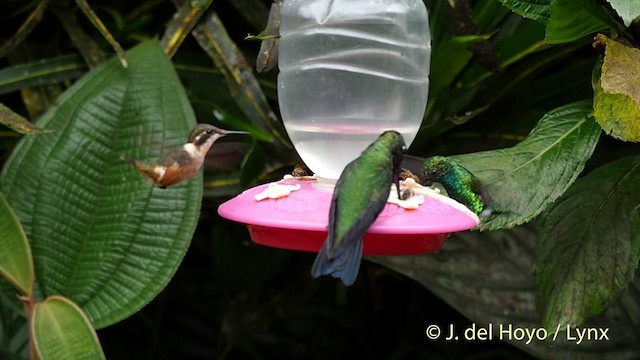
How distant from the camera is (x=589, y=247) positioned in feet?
4.67

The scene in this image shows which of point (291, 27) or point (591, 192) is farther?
point (591, 192)

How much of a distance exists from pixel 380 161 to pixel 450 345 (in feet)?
5.82

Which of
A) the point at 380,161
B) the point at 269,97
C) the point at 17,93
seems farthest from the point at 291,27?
the point at 17,93

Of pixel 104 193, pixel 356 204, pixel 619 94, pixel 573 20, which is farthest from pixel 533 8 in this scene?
pixel 104 193

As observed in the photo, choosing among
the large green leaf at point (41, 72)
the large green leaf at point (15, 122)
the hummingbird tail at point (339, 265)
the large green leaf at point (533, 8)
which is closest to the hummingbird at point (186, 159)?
the large green leaf at point (15, 122)

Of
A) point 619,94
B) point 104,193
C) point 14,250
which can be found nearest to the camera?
point 619,94

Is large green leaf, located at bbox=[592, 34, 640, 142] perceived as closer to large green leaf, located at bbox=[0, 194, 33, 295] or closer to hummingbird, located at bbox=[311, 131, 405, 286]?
hummingbird, located at bbox=[311, 131, 405, 286]

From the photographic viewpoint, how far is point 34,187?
162 cm

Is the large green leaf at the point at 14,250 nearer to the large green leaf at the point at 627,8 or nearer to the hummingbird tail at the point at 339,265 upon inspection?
the hummingbird tail at the point at 339,265

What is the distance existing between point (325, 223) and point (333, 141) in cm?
36

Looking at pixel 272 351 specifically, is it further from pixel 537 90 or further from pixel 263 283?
pixel 537 90

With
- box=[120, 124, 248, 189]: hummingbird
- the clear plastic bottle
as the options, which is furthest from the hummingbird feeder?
box=[120, 124, 248, 189]: hummingbird

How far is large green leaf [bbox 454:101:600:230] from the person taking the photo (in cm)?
124

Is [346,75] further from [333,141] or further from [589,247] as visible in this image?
[589,247]
